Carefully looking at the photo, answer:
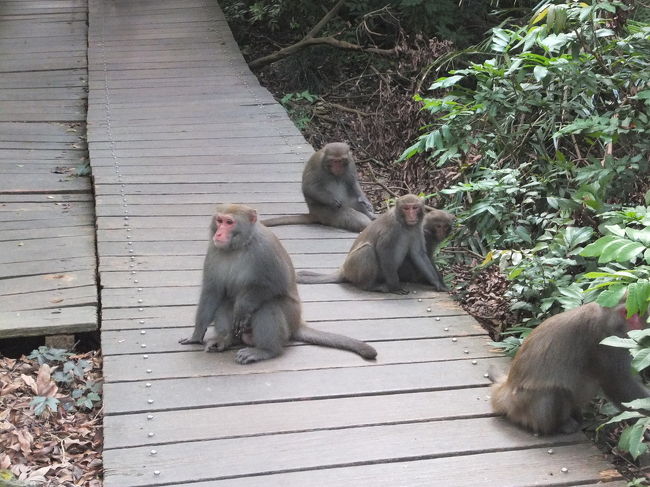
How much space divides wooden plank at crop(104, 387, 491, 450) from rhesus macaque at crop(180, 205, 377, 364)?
0.52 m

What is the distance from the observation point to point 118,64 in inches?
465

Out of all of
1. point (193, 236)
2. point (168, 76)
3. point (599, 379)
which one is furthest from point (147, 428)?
point (168, 76)

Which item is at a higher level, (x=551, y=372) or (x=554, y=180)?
(x=554, y=180)

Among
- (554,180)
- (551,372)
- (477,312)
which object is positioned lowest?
(477,312)

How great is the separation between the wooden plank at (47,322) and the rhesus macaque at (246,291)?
85 cm

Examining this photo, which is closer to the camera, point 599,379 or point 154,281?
point 599,379

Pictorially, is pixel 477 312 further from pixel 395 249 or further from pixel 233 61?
pixel 233 61

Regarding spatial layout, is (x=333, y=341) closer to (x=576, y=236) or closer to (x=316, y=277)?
(x=316, y=277)

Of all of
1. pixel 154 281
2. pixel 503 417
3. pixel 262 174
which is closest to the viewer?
pixel 503 417

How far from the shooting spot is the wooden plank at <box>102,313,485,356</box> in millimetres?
5082

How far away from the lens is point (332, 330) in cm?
545

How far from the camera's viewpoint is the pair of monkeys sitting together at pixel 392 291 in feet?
13.6

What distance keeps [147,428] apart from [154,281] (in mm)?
1920

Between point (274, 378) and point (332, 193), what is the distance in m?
2.97
